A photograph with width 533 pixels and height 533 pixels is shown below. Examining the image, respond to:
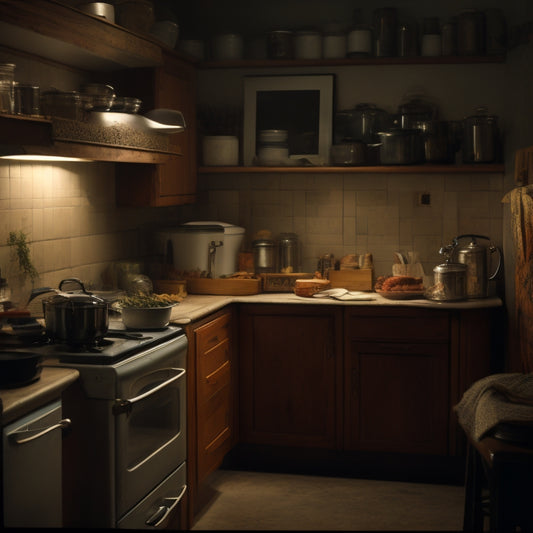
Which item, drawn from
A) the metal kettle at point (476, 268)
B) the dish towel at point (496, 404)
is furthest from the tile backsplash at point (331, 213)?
the dish towel at point (496, 404)

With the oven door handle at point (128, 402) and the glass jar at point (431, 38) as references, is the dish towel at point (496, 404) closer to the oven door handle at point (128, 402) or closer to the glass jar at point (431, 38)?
the oven door handle at point (128, 402)

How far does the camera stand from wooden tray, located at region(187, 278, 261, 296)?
15.2 feet

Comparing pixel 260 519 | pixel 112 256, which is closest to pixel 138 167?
pixel 112 256

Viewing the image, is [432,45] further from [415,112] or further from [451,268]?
[451,268]

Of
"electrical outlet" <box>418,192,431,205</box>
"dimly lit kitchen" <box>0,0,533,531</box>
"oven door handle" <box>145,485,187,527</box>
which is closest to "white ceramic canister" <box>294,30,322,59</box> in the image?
"dimly lit kitchen" <box>0,0,533,531</box>

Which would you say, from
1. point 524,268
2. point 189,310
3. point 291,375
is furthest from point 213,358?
point 524,268

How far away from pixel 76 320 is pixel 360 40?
2.67 meters

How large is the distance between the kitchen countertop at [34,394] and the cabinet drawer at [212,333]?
116 centimetres

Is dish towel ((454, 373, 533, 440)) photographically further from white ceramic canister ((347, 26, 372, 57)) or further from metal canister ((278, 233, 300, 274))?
white ceramic canister ((347, 26, 372, 57))

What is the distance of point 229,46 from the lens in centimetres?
509

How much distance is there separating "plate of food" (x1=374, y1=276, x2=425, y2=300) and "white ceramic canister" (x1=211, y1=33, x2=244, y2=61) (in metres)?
1.63

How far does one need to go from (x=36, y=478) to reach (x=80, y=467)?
51 cm

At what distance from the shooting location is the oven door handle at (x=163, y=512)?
10.7ft

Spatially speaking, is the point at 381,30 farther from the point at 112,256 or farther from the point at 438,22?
the point at 112,256
